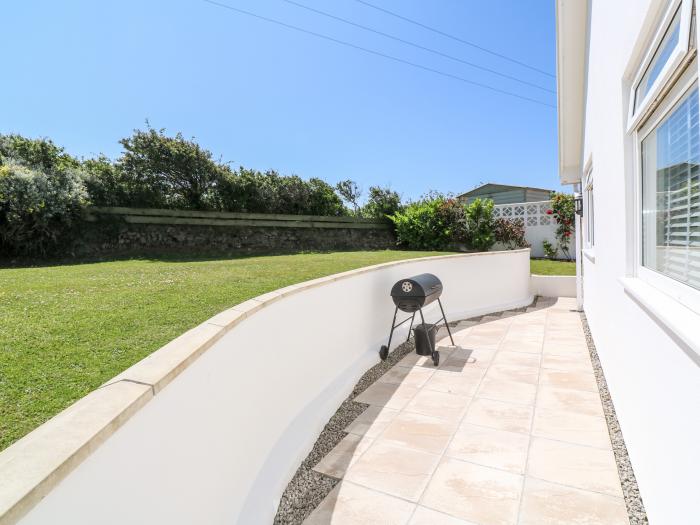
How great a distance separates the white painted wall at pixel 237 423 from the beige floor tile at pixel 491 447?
4.00 feet

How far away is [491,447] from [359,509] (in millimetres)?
1267

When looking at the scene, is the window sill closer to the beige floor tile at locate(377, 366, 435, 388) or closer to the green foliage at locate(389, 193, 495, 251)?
the beige floor tile at locate(377, 366, 435, 388)

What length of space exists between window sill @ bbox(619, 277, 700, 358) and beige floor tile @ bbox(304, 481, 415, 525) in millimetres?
1778

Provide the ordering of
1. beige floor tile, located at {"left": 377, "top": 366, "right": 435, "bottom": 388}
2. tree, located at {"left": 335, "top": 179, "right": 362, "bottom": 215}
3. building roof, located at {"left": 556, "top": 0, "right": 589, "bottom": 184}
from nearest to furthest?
beige floor tile, located at {"left": 377, "top": 366, "right": 435, "bottom": 388}, building roof, located at {"left": 556, "top": 0, "right": 589, "bottom": 184}, tree, located at {"left": 335, "top": 179, "right": 362, "bottom": 215}

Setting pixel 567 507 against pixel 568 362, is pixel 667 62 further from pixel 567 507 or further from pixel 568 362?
pixel 568 362

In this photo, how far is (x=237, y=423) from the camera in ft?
7.21

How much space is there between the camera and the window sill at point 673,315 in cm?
141

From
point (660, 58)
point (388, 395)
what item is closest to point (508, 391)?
point (388, 395)

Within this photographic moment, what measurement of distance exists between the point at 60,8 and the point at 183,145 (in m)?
4.26

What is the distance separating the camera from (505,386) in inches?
164

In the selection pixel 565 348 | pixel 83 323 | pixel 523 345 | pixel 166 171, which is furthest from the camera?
pixel 166 171

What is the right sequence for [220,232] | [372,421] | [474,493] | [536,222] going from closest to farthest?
[474,493]
[372,421]
[220,232]
[536,222]

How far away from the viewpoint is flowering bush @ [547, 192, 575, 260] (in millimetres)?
11492

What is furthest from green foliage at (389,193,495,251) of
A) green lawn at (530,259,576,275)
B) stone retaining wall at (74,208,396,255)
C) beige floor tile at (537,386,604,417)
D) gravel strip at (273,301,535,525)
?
gravel strip at (273,301,535,525)
